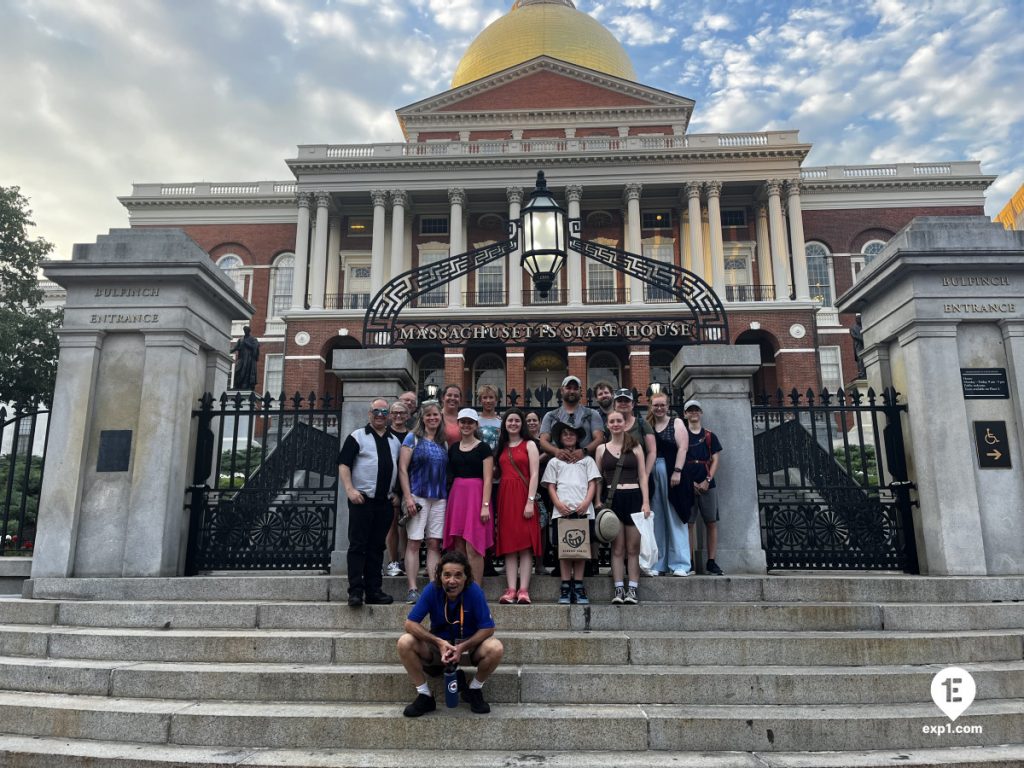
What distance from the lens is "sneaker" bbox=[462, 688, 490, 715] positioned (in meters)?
4.14

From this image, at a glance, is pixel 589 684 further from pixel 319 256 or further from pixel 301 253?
pixel 301 253

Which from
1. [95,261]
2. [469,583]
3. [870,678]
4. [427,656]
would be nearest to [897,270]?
[870,678]

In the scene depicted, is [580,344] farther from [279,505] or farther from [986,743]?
[986,743]

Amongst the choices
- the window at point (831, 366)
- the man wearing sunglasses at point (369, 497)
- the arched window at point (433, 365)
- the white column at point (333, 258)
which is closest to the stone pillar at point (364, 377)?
the man wearing sunglasses at point (369, 497)

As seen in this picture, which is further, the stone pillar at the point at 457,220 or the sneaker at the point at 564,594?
the stone pillar at the point at 457,220

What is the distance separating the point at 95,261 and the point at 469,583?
18.6 feet

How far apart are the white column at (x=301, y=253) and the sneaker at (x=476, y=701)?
120 feet

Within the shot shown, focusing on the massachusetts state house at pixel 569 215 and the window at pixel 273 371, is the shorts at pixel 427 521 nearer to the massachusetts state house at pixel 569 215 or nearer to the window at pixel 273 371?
the massachusetts state house at pixel 569 215

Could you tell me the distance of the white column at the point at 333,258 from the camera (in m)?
40.5

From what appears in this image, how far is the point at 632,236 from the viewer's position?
38.0 meters

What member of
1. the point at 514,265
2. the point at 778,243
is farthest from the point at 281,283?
the point at 778,243

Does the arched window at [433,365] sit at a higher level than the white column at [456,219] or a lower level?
lower

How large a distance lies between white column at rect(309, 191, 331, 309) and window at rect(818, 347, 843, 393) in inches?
1144

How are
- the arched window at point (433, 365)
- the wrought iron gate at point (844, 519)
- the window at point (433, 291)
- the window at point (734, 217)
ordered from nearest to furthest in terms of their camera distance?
1. the wrought iron gate at point (844, 519)
2. the arched window at point (433, 365)
3. the window at point (433, 291)
4. the window at point (734, 217)
